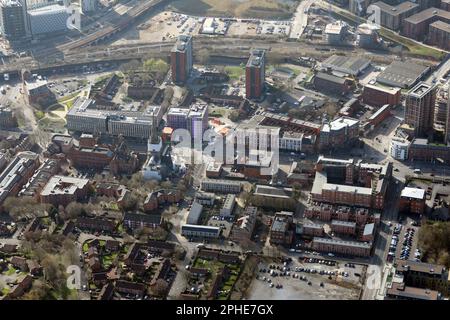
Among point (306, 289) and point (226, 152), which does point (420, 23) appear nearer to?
point (226, 152)

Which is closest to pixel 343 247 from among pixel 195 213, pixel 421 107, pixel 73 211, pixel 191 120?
pixel 195 213

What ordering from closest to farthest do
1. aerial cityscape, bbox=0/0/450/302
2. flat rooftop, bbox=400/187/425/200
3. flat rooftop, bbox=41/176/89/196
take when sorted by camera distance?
aerial cityscape, bbox=0/0/450/302 < flat rooftop, bbox=400/187/425/200 < flat rooftop, bbox=41/176/89/196

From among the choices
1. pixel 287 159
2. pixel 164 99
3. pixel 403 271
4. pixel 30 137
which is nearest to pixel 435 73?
pixel 287 159

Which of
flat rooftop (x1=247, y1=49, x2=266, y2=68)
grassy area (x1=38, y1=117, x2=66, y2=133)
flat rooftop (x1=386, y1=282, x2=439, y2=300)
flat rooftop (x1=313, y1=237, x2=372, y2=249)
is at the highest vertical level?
flat rooftop (x1=247, y1=49, x2=266, y2=68)

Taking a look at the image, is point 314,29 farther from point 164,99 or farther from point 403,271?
point 403,271

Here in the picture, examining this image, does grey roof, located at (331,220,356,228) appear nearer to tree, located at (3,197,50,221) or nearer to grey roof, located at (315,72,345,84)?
tree, located at (3,197,50,221)

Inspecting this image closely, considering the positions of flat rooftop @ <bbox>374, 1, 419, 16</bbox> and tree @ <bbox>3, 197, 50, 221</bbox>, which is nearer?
tree @ <bbox>3, 197, 50, 221</bbox>

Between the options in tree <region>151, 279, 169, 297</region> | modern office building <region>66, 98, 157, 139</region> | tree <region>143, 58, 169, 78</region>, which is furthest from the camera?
tree <region>143, 58, 169, 78</region>

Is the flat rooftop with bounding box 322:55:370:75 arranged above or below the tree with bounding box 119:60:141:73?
above

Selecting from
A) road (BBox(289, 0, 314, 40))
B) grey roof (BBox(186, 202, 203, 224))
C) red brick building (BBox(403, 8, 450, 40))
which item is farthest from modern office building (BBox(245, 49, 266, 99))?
red brick building (BBox(403, 8, 450, 40))
